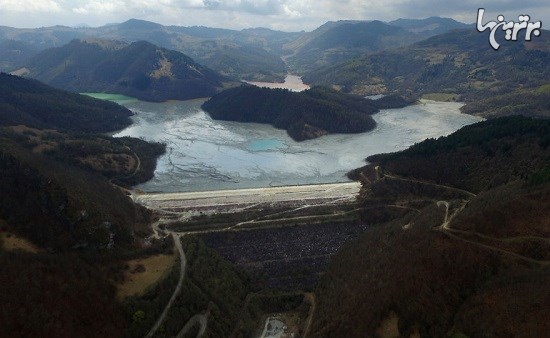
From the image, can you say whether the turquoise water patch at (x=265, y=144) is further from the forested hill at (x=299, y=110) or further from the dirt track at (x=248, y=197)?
the dirt track at (x=248, y=197)

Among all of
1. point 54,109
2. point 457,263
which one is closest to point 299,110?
point 54,109

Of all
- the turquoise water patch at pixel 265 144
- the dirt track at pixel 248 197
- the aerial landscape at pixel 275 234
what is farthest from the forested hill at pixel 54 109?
the dirt track at pixel 248 197

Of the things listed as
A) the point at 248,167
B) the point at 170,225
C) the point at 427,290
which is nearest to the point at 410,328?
the point at 427,290

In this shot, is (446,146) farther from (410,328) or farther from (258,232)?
(410,328)

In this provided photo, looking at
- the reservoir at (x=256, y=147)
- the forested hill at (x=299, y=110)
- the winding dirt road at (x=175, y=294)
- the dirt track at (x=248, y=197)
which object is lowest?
the winding dirt road at (x=175, y=294)

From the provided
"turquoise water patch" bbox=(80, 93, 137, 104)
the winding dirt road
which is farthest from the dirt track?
"turquoise water patch" bbox=(80, 93, 137, 104)
